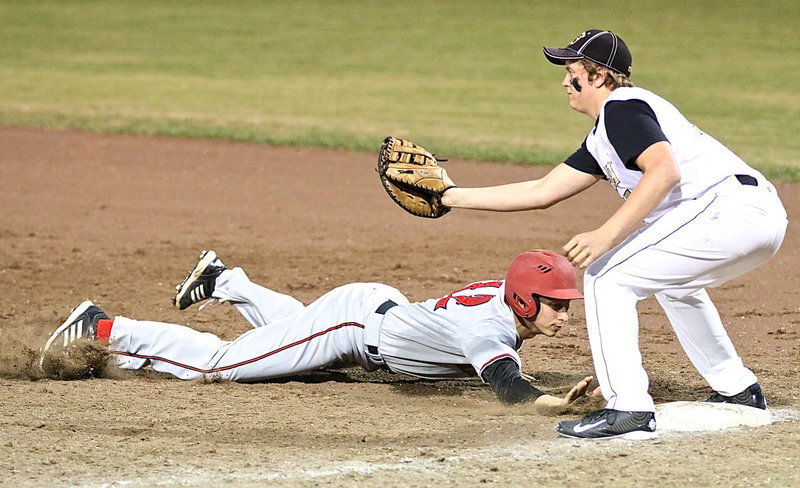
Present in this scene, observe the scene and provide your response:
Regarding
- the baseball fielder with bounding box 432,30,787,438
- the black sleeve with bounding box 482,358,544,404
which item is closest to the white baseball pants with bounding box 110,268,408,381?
the black sleeve with bounding box 482,358,544,404

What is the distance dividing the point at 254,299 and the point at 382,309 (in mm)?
910

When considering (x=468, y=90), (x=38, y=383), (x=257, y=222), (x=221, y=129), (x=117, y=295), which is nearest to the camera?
(x=38, y=383)

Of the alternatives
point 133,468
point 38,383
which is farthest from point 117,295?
point 133,468

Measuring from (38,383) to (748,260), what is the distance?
10.0 feet

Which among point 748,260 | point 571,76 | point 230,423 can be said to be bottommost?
point 230,423

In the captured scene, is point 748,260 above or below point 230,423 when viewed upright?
above

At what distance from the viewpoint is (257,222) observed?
29.7 feet

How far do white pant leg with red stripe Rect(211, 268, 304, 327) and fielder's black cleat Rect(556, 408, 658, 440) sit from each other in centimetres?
180

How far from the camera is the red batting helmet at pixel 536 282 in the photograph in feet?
14.5

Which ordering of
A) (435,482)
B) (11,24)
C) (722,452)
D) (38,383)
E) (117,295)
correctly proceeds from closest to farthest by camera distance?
(435,482), (722,452), (38,383), (117,295), (11,24)

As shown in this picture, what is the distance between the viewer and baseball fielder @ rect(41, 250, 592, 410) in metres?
4.45

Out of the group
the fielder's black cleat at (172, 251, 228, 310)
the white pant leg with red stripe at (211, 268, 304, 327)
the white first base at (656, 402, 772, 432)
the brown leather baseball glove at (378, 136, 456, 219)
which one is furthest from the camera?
the fielder's black cleat at (172, 251, 228, 310)

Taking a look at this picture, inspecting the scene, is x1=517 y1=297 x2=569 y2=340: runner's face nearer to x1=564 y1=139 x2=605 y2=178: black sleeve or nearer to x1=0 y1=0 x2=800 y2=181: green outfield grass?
x1=564 y1=139 x2=605 y2=178: black sleeve

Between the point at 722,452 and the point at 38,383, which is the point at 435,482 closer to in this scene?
the point at 722,452
